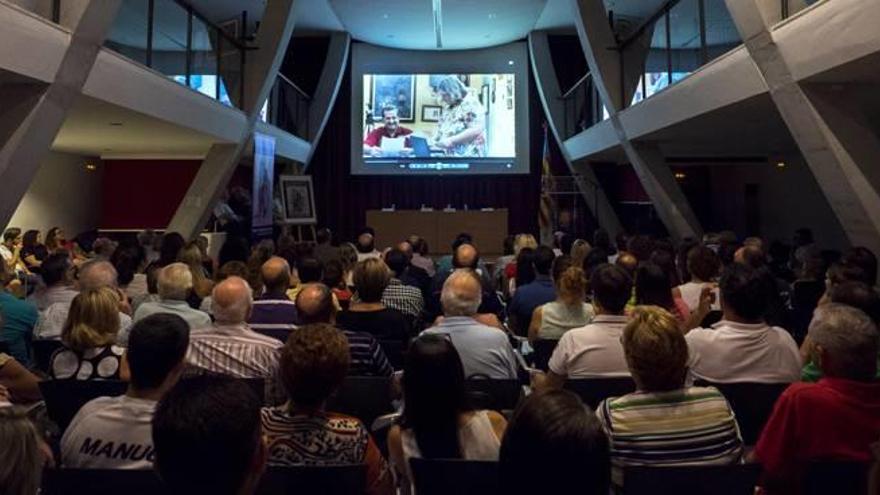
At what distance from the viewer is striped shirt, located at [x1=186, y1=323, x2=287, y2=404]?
2.93 meters

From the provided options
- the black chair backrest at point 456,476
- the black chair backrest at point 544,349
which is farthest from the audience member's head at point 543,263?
the black chair backrest at point 456,476

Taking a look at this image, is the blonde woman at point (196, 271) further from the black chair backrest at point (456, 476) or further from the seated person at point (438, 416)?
the black chair backrest at point (456, 476)

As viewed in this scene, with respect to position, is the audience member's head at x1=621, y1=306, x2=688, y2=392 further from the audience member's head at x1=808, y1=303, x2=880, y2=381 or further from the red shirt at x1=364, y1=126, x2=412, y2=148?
the red shirt at x1=364, y1=126, x2=412, y2=148

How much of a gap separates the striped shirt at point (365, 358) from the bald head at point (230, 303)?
21.9 inches

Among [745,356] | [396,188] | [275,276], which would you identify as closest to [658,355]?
[745,356]

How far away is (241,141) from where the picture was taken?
9898 millimetres

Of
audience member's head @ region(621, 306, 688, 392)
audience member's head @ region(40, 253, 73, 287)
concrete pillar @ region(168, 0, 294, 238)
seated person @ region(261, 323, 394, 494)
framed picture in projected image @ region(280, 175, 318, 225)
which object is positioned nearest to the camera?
seated person @ region(261, 323, 394, 494)

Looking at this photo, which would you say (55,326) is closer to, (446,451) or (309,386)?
(309,386)

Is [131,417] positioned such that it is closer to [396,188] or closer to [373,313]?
[373,313]

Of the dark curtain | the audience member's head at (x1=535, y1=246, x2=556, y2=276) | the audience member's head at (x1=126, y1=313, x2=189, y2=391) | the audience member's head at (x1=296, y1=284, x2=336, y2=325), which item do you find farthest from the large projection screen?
the audience member's head at (x1=126, y1=313, x2=189, y2=391)

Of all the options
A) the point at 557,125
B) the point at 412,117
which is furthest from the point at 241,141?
the point at 557,125

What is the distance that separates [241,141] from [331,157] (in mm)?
6444

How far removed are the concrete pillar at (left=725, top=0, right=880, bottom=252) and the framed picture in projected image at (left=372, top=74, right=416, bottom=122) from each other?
34.2ft

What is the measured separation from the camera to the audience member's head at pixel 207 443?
3.85 feet
